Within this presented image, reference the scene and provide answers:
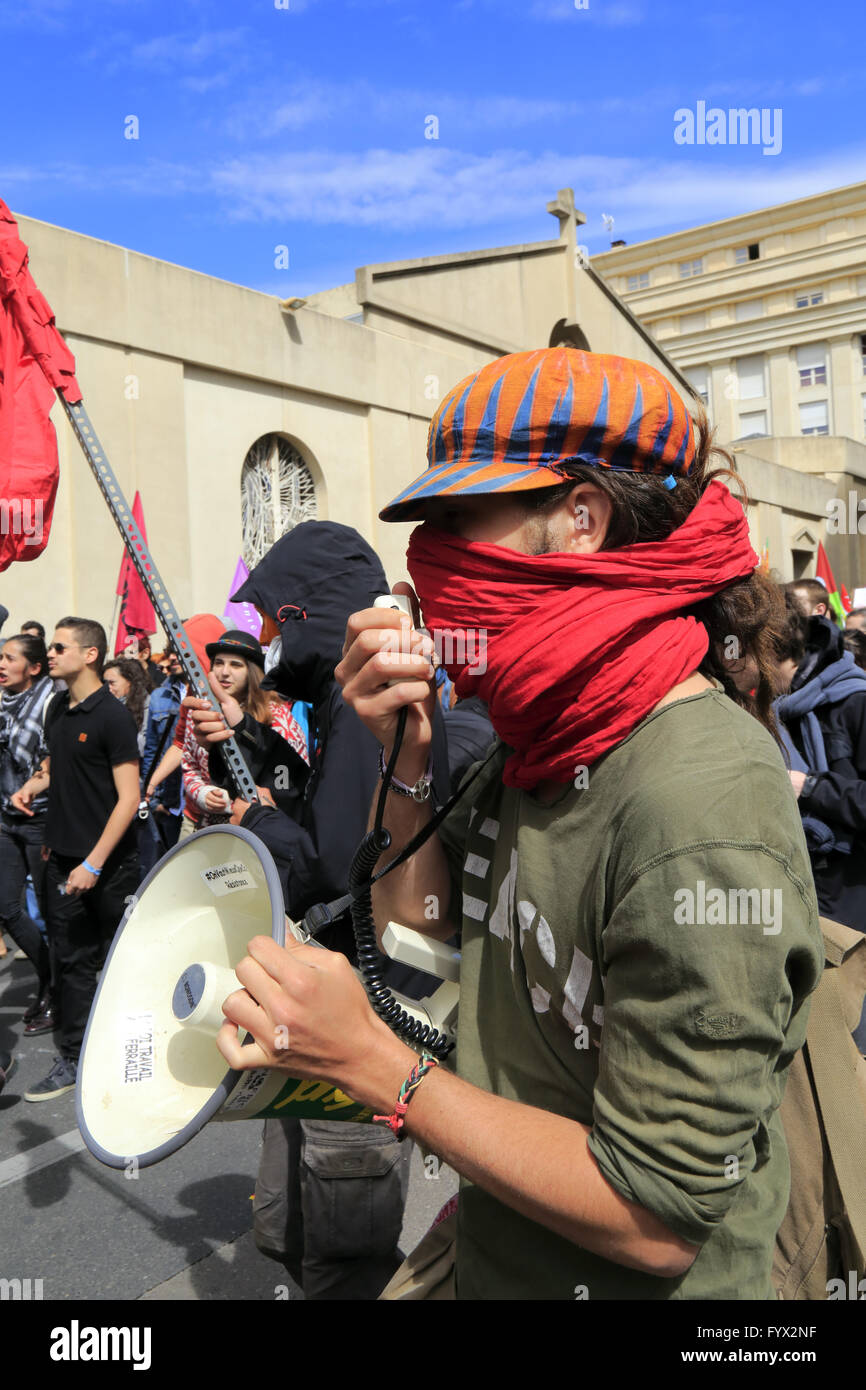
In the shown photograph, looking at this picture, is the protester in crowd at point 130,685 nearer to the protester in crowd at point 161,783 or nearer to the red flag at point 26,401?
the protester in crowd at point 161,783

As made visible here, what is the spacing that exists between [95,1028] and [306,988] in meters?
0.57

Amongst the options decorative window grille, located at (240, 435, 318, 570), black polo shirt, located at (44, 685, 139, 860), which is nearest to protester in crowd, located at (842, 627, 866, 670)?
black polo shirt, located at (44, 685, 139, 860)

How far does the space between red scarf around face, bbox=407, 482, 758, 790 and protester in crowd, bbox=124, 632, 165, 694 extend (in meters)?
9.57

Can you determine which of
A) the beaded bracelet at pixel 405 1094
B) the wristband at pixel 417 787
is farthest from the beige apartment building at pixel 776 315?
the beaded bracelet at pixel 405 1094

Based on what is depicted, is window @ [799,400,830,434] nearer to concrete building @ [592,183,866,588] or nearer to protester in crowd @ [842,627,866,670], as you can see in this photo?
concrete building @ [592,183,866,588]

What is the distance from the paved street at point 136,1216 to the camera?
3447 millimetres

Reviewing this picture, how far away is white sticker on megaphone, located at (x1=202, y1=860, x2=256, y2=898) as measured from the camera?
5.18ft

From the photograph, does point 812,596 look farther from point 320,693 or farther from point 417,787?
point 417,787

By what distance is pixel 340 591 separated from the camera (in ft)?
9.60
